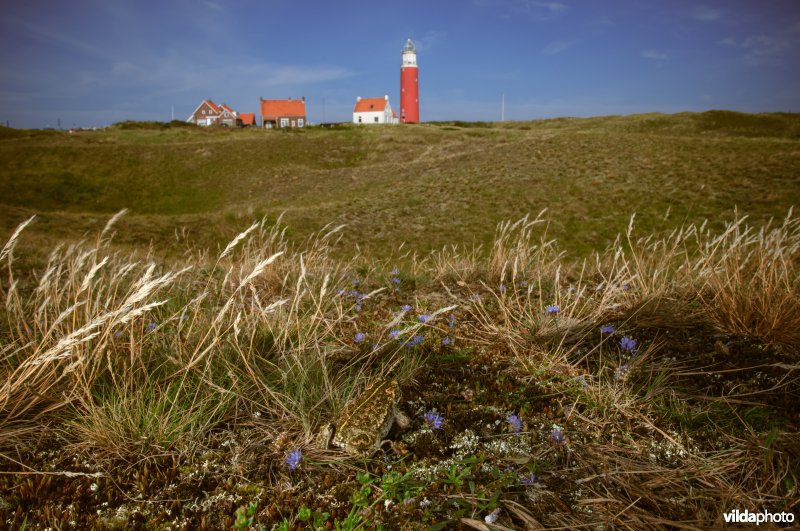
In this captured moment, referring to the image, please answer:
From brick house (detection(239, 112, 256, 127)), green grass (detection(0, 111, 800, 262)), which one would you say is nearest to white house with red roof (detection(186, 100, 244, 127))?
brick house (detection(239, 112, 256, 127))

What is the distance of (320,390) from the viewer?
196cm

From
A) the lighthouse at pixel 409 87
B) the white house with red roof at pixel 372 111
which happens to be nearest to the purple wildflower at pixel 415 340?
the lighthouse at pixel 409 87

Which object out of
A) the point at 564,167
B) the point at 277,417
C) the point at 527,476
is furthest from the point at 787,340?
the point at 564,167

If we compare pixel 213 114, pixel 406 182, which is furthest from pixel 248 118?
pixel 406 182

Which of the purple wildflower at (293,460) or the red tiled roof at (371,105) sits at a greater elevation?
the red tiled roof at (371,105)

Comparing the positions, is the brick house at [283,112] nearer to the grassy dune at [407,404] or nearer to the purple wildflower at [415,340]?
the grassy dune at [407,404]

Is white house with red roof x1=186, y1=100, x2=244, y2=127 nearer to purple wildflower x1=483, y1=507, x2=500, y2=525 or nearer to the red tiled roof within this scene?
the red tiled roof

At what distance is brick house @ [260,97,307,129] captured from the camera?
275ft

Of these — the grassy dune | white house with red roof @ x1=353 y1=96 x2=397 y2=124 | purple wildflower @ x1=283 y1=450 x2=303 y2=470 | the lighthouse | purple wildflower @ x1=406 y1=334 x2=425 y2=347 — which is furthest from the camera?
white house with red roof @ x1=353 y1=96 x2=397 y2=124

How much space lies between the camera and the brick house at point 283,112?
83.8m

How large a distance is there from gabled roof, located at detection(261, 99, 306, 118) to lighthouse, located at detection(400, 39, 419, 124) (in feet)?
68.3

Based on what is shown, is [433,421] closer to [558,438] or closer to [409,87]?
[558,438]

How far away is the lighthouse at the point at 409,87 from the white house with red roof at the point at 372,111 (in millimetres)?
11969

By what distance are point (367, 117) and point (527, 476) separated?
318 ft
